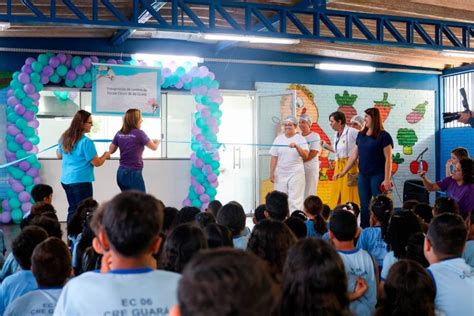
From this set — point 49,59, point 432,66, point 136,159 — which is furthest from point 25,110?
point 432,66

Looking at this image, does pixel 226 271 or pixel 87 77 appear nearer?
pixel 226 271

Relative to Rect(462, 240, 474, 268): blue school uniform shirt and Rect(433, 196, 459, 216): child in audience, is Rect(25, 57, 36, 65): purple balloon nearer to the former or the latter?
Rect(433, 196, 459, 216): child in audience

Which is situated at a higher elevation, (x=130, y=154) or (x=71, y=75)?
(x=71, y=75)

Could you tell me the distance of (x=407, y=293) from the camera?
2.08 meters

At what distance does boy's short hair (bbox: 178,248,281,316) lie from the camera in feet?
3.17

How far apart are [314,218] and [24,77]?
5.36 m

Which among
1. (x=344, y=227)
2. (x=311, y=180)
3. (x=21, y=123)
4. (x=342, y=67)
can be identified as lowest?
(x=344, y=227)

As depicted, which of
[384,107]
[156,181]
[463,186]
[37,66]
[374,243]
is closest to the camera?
[374,243]

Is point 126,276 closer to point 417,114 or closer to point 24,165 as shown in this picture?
point 24,165

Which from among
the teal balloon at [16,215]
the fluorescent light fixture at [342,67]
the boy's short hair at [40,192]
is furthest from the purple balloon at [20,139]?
the fluorescent light fixture at [342,67]

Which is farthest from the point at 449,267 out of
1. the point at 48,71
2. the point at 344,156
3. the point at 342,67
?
the point at 342,67

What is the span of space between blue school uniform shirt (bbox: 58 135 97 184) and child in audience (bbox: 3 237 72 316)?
2978mm

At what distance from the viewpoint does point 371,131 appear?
581 cm

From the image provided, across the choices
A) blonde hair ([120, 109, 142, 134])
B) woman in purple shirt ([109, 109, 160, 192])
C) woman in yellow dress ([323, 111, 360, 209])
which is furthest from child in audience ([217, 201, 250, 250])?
woman in yellow dress ([323, 111, 360, 209])
